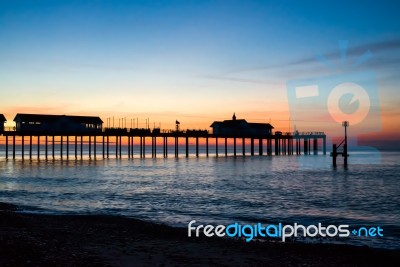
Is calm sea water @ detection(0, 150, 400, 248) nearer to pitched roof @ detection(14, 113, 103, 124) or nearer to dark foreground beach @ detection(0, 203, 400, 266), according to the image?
dark foreground beach @ detection(0, 203, 400, 266)

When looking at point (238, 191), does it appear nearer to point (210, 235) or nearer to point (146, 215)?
point (146, 215)

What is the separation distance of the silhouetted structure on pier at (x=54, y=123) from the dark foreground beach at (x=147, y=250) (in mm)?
Answer: 57980

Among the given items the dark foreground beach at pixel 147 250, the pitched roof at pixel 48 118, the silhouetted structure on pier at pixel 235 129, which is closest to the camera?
the dark foreground beach at pixel 147 250

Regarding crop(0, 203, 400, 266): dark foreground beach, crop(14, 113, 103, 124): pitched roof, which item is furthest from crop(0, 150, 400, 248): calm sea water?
crop(14, 113, 103, 124): pitched roof

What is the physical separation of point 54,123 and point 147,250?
63.7 metres

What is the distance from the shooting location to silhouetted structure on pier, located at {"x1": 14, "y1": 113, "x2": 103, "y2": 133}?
68375 mm

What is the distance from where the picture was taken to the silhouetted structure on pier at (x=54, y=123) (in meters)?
68.4

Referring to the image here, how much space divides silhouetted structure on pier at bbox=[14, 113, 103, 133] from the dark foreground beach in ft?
190

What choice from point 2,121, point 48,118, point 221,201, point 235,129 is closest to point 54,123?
point 48,118

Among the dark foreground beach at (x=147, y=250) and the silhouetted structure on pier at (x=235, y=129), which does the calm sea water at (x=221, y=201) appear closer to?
the dark foreground beach at (x=147, y=250)

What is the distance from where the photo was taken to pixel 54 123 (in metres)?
70.4

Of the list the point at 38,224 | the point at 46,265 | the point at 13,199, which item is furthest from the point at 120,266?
the point at 13,199

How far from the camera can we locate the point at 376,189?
104 feet

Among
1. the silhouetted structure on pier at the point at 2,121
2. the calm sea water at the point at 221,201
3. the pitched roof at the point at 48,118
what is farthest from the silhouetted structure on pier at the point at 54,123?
the calm sea water at the point at 221,201
